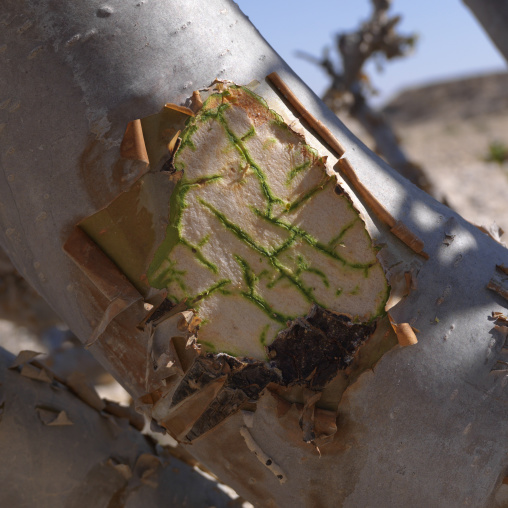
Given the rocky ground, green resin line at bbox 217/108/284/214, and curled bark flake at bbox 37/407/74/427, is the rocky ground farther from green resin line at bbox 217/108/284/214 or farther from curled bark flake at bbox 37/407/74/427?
curled bark flake at bbox 37/407/74/427

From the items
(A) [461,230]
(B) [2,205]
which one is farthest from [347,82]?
(B) [2,205]

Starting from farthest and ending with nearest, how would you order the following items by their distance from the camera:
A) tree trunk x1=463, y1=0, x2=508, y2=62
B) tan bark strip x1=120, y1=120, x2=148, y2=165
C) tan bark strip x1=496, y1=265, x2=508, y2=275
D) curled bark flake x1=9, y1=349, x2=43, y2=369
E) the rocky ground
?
the rocky ground, tree trunk x1=463, y1=0, x2=508, y2=62, curled bark flake x1=9, y1=349, x2=43, y2=369, tan bark strip x1=496, y1=265, x2=508, y2=275, tan bark strip x1=120, y1=120, x2=148, y2=165

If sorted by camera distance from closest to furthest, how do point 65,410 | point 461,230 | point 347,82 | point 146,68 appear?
point 146,68 < point 461,230 < point 65,410 < point 347,82

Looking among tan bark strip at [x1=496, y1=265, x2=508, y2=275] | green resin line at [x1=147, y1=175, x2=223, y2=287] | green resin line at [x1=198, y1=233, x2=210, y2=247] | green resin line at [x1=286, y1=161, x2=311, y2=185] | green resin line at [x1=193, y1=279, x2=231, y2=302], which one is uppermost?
green resin line at [x1=147, y1=175, x2=223, y2=287]

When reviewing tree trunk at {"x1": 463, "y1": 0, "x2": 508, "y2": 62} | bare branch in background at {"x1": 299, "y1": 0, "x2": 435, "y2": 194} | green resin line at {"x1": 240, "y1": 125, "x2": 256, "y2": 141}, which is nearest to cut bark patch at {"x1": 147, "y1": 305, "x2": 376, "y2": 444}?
green resin line at {"x1": 240, "y1": 125, "x2": 256, "y2": 141}

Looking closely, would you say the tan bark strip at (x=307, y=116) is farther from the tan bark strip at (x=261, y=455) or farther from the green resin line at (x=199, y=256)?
the tan bark strip at (x=261, y=455)

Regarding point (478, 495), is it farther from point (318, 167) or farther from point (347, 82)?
point (347, 82)

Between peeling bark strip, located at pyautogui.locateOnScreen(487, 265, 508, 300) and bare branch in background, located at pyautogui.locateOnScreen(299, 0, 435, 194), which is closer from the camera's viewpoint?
peeling bark strip, located at pyautogui.locateOnScreen(487, 265, 508, 300)

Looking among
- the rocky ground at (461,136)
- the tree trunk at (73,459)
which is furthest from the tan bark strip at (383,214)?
the tree trunk at (73,459)
